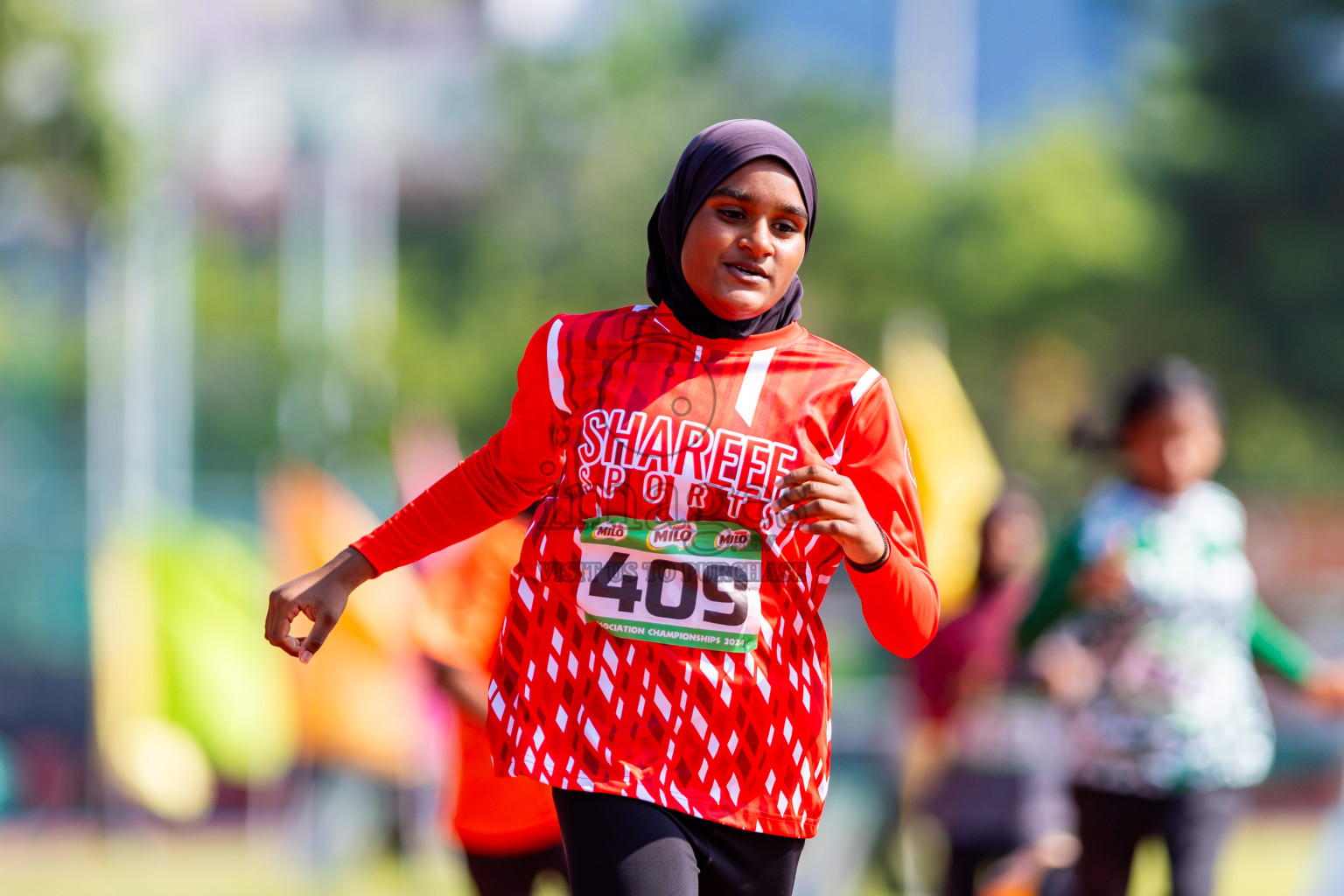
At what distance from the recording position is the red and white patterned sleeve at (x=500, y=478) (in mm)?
2777

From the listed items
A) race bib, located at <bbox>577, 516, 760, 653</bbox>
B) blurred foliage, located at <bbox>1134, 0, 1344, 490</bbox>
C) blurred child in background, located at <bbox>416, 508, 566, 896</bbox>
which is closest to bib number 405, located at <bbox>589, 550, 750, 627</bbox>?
race bib, located at <bbox>577, 516, 760, 653</bbox>

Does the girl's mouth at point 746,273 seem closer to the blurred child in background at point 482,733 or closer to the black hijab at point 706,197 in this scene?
the black hijab at point 706,197

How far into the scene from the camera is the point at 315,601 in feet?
9.00

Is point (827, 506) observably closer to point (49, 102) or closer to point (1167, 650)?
point (1167, 650)

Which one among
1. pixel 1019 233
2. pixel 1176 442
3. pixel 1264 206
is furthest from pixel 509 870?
pixel 1019 233

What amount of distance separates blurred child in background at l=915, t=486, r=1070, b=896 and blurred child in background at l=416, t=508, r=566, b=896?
7.19 ft

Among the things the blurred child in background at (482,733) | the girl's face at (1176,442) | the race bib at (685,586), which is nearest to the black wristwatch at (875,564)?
the race bib at (685,586)

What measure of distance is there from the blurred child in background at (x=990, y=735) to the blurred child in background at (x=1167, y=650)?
125cm

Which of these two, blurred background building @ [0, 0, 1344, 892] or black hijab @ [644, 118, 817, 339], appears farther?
blurred background building @ [0, 0, 1344, 892]

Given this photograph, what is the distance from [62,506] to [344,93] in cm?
3205

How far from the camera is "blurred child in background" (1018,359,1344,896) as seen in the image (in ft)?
15.2

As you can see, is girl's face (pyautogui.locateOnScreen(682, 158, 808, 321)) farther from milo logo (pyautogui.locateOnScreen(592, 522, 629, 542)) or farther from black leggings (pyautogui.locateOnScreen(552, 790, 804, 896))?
black leggings (pyautogui.locateOnScreen(552, 790, 804, 896))

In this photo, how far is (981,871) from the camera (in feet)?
20.5

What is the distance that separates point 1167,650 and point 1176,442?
0.59 m
